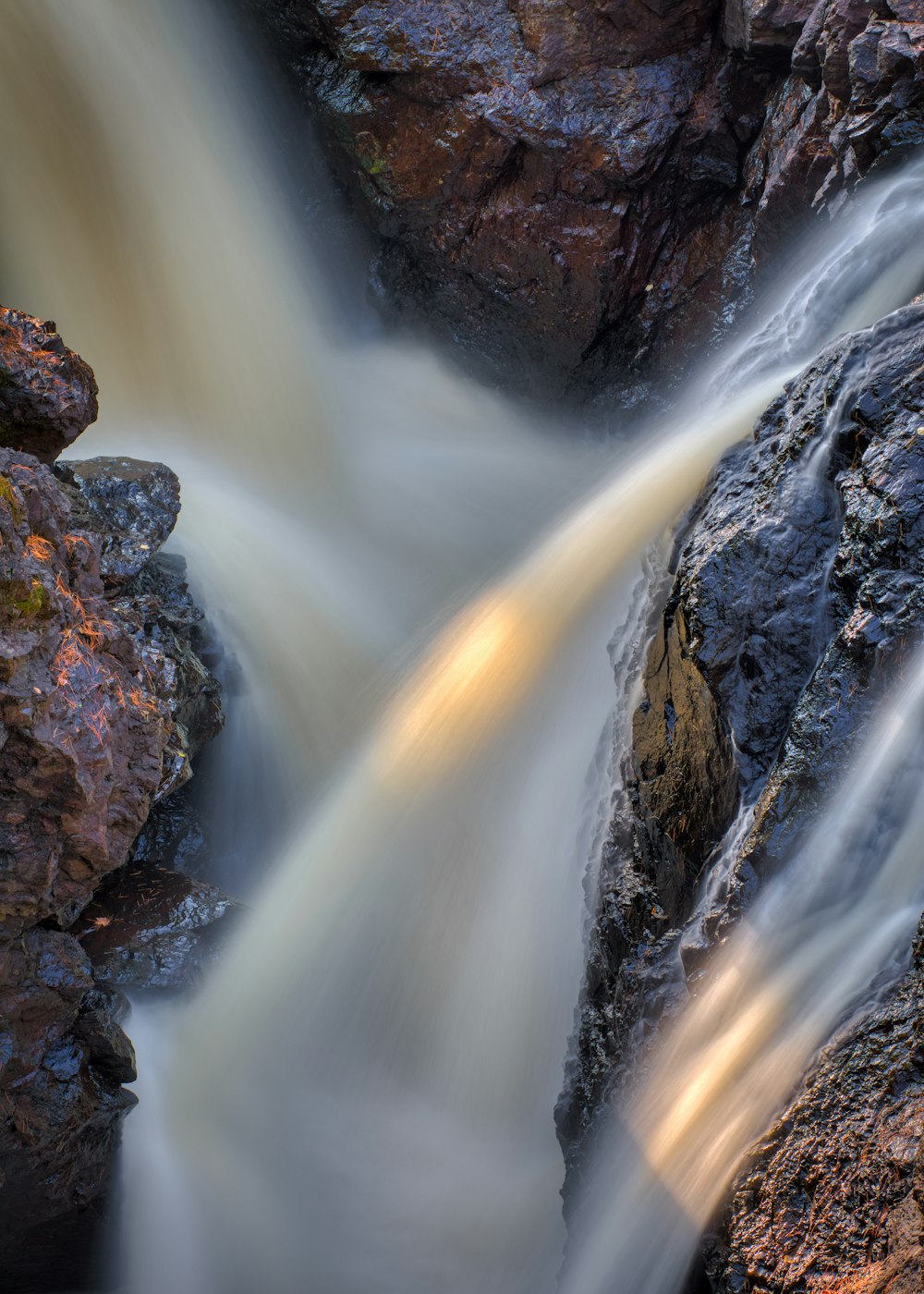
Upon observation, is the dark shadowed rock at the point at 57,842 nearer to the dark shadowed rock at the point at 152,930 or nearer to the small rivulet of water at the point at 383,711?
the dark shadowed rock at the point at 152,930

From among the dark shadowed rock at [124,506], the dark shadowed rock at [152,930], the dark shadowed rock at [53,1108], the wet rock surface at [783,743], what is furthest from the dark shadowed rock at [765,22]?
the dark shadowed rock at [53,1108]

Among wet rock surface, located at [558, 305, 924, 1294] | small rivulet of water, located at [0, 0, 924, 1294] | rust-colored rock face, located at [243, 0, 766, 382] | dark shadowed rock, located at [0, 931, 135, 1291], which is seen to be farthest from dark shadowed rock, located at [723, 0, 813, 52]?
dark shadowed rock, located at [0, 931, 135, 1291]

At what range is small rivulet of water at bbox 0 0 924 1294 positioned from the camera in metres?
3.21

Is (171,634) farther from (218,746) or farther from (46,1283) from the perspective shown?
(46,1283)

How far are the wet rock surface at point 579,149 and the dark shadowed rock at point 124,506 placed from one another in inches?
162

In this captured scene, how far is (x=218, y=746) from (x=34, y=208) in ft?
16.7

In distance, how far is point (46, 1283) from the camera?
12.8 ft

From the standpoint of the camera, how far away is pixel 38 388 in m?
3.93

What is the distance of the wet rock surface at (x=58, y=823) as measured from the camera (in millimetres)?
3184

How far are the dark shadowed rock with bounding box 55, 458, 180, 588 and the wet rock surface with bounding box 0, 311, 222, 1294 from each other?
1.53ft

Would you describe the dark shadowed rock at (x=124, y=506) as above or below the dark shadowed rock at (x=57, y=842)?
above

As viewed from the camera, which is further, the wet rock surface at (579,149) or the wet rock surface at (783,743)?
the wet rock surface at (579,149)

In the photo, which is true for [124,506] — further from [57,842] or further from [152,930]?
[57,842]

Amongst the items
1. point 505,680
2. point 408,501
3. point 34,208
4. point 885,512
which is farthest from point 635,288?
point 885,512
